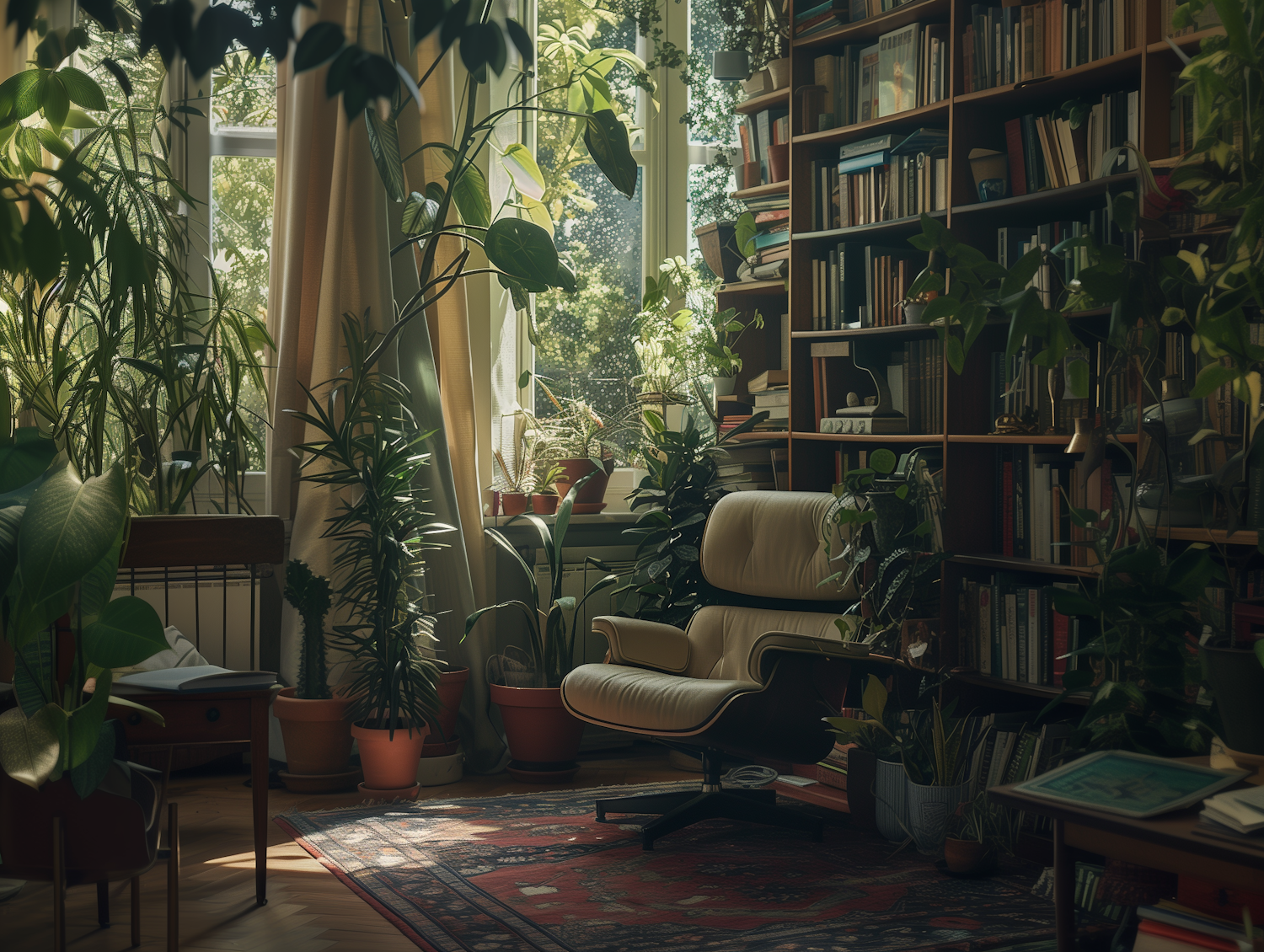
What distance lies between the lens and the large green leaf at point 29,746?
2.04 meters

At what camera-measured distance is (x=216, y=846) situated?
3.28 meters

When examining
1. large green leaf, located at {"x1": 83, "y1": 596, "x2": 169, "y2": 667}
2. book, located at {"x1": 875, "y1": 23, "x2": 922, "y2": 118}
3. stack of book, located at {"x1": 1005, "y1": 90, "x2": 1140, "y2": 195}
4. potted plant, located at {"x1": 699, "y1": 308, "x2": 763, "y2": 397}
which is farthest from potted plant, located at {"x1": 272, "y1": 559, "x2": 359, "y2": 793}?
stack of book, located at {"x1": 1005, "y1": 90, "x2": 1140, "y2": 195}

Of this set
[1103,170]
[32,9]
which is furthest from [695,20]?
[32,9]

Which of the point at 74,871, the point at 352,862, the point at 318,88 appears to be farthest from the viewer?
the point at 318,88

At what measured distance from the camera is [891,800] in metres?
3.26

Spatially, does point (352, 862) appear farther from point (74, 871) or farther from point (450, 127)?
point (450, 127)

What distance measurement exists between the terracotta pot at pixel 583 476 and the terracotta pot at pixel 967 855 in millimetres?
1959

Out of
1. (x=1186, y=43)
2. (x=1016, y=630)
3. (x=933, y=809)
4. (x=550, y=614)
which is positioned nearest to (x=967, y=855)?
(x=933, y=809)

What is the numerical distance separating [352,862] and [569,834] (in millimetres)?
606

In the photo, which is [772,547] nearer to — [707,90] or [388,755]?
[388,755]

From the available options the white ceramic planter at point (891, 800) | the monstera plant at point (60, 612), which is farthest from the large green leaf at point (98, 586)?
the white ceramic planter at point (891, 800)

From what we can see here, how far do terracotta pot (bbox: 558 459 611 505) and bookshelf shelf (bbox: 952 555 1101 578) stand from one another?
152 cm

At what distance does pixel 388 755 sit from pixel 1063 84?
2682 millimetres

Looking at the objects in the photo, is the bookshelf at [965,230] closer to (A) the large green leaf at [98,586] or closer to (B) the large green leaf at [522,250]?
(B) the large green leaf at [522,250]
